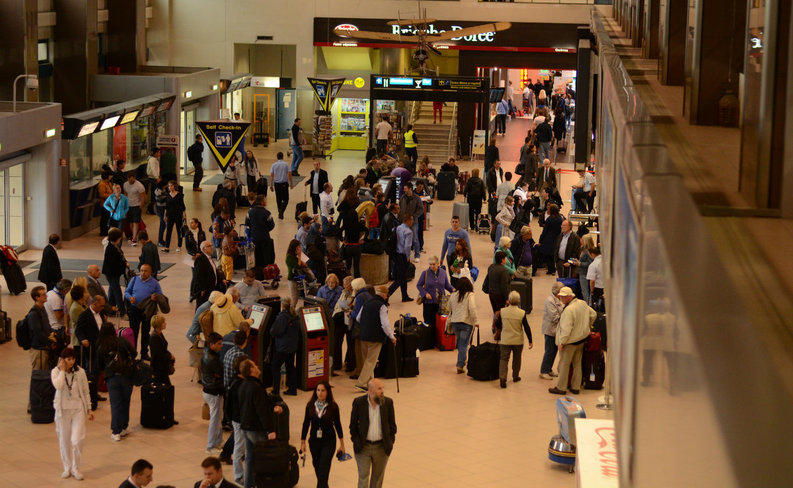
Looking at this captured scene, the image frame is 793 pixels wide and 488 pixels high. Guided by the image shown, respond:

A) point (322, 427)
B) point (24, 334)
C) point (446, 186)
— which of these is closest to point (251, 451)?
point (322, 427)

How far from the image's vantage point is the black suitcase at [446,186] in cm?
3058

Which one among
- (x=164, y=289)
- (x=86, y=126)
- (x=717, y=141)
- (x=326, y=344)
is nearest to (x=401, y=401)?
(x=326, y=344)

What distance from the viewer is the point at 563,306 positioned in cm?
1419

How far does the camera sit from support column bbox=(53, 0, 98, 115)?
29.0m

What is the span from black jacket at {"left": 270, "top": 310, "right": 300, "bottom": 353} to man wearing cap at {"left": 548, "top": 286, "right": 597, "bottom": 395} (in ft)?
10.8

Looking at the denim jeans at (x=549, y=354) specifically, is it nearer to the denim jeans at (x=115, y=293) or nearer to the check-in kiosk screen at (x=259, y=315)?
the check-in kiosk screen at (x=259, y=315)

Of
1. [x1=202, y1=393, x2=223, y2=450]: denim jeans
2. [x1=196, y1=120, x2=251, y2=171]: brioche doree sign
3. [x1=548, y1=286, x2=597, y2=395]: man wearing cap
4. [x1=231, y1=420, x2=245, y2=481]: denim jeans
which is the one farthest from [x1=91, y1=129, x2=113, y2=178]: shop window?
[x1=231, y1=420, x2=245, y2=481]: denim jeans

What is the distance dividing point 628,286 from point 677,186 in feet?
2.33

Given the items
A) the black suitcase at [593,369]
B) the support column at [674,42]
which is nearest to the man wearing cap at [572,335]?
the black suitcase at [593,369]

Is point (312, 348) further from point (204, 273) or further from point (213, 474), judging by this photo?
point (213, 474)

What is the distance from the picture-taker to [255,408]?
1045 cm

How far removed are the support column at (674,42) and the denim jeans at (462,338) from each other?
26.9 feet

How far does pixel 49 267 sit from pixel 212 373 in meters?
6.25

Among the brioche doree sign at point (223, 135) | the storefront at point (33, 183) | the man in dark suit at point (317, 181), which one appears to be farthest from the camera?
the man in dark suit at point (317, 181)
